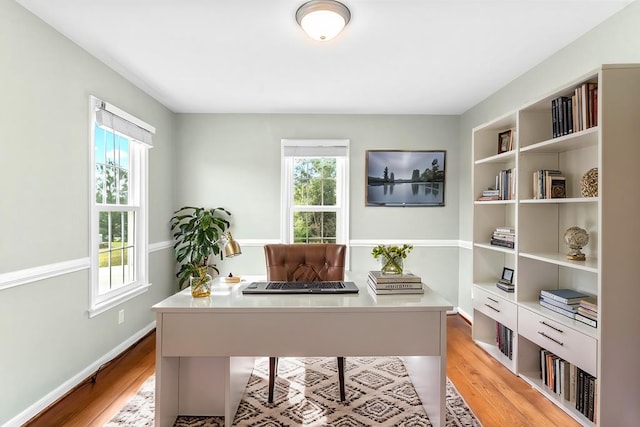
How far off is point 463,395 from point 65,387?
104 inches

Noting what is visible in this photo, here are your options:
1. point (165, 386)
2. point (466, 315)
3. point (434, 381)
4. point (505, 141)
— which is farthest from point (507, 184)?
point (165, 386)

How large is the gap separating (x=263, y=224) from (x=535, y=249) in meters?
2.82

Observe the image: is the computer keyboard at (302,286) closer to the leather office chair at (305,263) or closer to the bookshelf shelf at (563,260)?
the leather office chair at (305,263)

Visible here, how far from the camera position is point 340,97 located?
370 cm

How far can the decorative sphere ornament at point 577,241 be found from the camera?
7.32 feet

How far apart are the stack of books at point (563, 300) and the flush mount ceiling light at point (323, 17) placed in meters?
2.17

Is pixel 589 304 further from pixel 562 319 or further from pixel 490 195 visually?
pixel 490 195

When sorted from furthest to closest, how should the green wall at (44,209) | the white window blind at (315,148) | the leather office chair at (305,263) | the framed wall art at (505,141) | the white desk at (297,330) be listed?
the white window blind at (315,148) < the framed wall art at (505,141) < the leather office chair at (305,263) < the green wall at (44,209) < the white desk at (297,330)

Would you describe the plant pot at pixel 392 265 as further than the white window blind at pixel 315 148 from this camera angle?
No

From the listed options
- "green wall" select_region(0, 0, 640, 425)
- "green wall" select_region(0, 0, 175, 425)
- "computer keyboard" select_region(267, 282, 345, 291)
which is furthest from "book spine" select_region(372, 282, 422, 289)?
"green wall" select_region(0, 0, 175, 425)

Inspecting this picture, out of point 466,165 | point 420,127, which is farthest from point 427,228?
point 420,127

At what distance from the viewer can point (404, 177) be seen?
4.32m

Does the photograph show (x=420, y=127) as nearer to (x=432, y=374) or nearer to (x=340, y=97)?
(x=340, y=97)

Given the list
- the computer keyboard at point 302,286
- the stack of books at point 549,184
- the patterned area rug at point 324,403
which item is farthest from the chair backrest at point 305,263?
the stack of books at point 549,184
